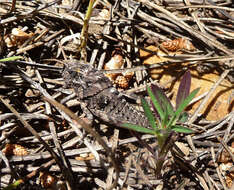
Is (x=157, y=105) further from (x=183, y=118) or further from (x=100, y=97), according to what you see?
(x=100, y=97)

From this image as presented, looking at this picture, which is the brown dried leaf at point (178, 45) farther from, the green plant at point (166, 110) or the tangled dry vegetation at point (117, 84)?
the green plant at point (166, 110)

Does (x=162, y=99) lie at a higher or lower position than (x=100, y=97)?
higher

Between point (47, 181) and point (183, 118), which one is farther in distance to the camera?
point (47, 181)

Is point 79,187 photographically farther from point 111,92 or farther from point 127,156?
point 111,92

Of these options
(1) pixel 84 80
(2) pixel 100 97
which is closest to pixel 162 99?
(2) pixel 100 97

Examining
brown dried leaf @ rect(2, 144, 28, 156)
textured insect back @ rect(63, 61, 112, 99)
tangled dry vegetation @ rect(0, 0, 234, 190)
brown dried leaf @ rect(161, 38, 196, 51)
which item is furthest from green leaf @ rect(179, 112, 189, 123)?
brown dried leaf @ rect(2, 144, 28, 156)

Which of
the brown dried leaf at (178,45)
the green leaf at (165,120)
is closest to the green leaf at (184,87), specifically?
the green leaf at (165,120)
